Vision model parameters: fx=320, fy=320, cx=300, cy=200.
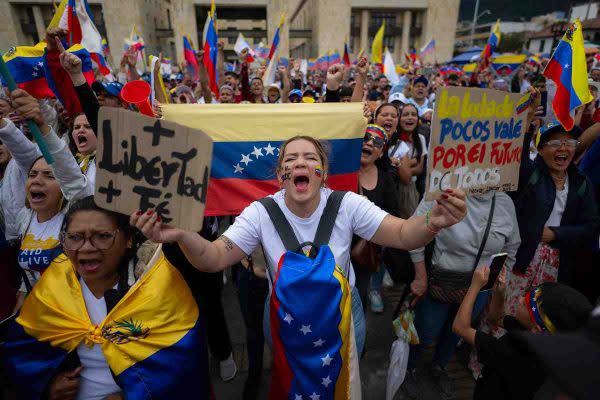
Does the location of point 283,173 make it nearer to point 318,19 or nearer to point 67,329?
point 67,329

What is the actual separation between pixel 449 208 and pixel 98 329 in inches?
68.9

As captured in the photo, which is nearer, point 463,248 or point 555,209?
point 463,248

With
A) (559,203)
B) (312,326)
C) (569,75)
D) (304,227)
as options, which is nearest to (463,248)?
(559,203)

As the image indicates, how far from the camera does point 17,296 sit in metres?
2.28

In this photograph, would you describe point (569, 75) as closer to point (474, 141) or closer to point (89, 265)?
point (474, 141)

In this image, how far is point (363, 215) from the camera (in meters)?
1.75

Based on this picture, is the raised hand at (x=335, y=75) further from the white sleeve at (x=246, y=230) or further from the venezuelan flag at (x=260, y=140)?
the white sleeve at (x=246, y=230)

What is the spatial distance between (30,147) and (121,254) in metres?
1.22

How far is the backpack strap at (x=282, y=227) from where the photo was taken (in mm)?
1658

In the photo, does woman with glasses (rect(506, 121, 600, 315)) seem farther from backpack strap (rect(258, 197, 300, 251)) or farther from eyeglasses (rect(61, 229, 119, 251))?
eyeglasses (rect(61, 229, 119, 251))

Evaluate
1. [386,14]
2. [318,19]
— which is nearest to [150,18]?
[318,19]

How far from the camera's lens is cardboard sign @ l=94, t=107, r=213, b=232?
51.8 inches

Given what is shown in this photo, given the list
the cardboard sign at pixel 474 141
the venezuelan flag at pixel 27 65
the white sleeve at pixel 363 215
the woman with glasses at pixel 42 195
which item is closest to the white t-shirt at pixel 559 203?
the cardboard sign at pixel 474 141

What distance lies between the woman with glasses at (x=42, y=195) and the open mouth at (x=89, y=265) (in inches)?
27.5
